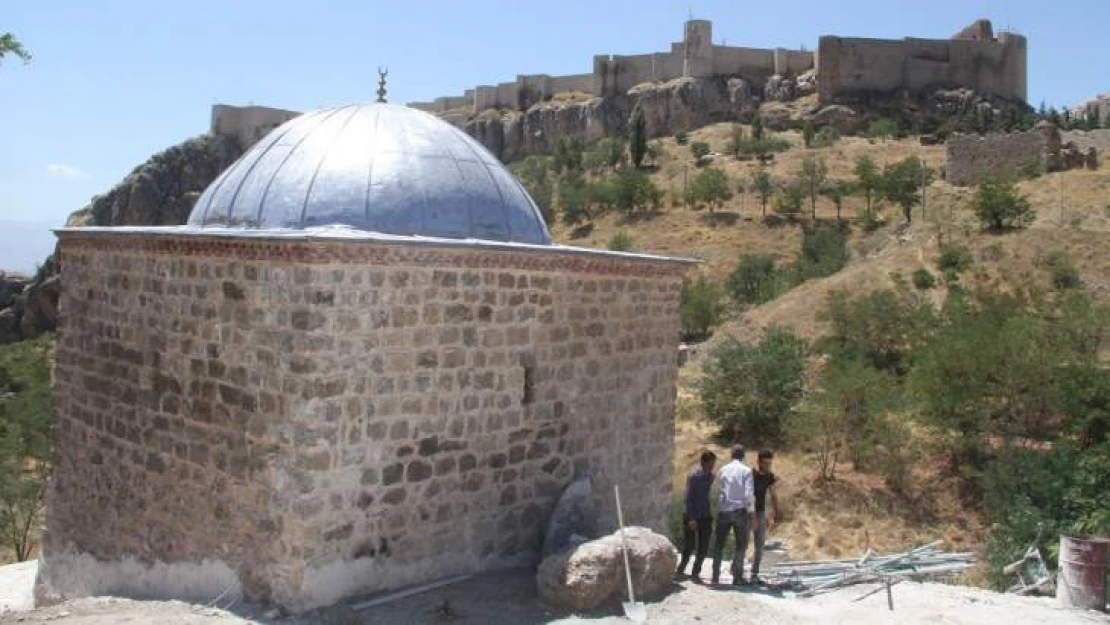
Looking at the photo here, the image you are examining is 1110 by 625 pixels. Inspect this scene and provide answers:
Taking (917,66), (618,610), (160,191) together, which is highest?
(917,66)

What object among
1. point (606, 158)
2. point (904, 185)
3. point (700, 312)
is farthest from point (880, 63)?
point (700, 312)

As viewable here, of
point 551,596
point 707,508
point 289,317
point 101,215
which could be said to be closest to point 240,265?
point 289,317

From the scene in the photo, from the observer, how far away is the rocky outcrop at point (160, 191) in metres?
53.4

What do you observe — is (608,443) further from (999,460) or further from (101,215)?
(101,215)

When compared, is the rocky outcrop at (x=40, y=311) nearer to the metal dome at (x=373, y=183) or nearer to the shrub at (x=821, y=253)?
the shrub at (x=821, y=253)

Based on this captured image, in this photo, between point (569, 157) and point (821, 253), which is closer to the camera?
point (821, 253)

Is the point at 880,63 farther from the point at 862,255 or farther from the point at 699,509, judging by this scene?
the point at 699,509

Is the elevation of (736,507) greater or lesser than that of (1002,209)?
lesser

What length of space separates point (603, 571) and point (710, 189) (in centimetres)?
3359

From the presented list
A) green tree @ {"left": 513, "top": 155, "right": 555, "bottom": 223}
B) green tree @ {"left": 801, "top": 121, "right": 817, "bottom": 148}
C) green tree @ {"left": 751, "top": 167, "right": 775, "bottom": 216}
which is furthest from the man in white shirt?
Answer: green tree @ {"left": 801, "top": 121, "right": 817, "bottom": 148}

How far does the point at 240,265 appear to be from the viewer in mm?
6012

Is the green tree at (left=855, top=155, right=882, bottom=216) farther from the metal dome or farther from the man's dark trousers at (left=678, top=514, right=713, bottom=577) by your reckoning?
the man's dark trousers at (left=678, top=514, right=713, bottom=577)

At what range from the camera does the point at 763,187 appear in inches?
1502

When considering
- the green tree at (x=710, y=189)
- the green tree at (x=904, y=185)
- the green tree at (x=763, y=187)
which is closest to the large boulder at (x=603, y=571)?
the green tree at (x=904, y=185)
